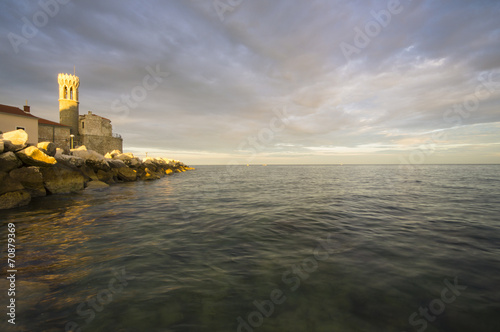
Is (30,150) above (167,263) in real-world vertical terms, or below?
above

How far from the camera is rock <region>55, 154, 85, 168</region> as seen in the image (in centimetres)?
1517

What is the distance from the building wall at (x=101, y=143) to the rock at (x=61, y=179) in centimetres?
4035

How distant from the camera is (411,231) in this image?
7297 mm

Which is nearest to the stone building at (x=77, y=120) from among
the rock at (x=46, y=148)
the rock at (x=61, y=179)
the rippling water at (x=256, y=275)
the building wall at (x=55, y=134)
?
the building wall at (x=55, y=134)

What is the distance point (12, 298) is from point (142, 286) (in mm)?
1828

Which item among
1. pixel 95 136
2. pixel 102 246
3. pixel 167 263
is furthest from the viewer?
pixel 95 136

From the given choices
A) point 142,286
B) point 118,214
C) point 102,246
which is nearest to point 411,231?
point 142,286

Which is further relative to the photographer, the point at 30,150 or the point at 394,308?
the point at 30,150

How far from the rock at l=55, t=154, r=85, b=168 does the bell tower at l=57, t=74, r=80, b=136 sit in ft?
123

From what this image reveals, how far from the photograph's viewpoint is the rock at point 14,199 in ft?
32.5

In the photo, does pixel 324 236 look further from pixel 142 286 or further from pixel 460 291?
pixel 142 286

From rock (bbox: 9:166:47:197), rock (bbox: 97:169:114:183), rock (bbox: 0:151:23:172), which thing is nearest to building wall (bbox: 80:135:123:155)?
rock (bbox: 97:169:114:183)

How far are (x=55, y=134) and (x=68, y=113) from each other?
8.63 metres

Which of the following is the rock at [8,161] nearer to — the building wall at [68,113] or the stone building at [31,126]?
the stone building at [31,126]
